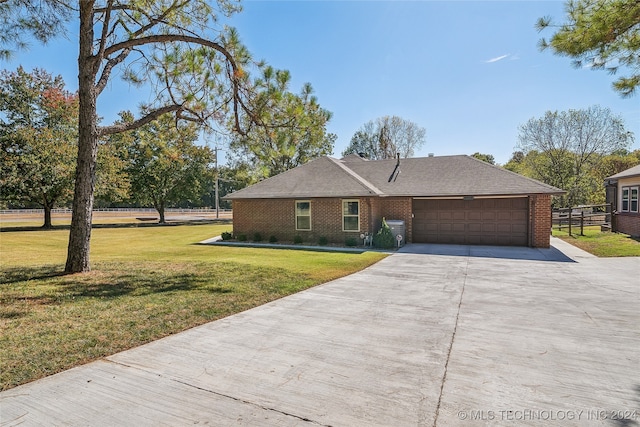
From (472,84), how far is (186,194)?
32284 millimetres

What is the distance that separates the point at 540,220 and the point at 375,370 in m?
13.9

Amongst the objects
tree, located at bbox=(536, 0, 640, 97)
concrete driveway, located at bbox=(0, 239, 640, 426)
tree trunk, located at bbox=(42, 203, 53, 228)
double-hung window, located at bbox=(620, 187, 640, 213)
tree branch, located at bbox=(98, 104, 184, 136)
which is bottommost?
concrete driveway, located at bbox=(0, 239, 640, 426)

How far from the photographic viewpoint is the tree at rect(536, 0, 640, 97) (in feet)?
20.6

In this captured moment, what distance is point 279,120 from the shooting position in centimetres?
895

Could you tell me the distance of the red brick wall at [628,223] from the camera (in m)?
15.9

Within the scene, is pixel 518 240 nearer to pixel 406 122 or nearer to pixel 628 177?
pixel 628 177

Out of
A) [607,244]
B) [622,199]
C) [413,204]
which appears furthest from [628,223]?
[413,204]

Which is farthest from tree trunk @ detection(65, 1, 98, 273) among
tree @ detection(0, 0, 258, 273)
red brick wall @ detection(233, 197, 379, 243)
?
red brick wall @ detection(233, 197, 379, 243)

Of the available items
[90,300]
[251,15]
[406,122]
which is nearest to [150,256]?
[90,300]

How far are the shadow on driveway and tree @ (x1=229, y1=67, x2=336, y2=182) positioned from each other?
7.05 metres

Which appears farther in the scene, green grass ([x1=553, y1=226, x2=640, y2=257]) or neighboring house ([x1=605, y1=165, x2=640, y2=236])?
neighboring house ([x1=605, y1=165, x2=640, y2=236])

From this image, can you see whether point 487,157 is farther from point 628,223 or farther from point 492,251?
point 492,251

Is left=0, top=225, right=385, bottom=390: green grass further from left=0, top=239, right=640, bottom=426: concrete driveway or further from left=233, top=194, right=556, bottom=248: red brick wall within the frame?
left=233, top=194, right=556, bottom=248: red brick wall

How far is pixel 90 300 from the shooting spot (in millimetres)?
6148
